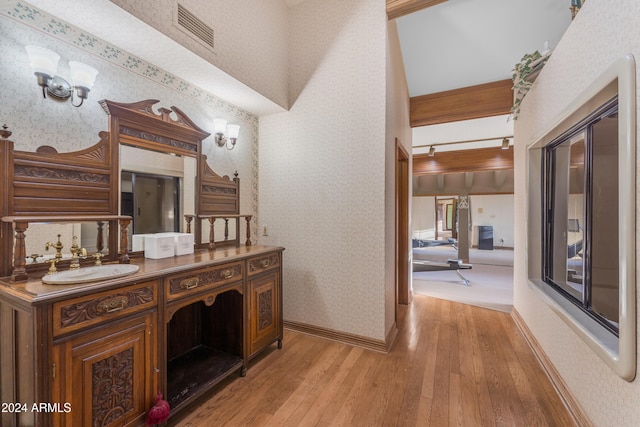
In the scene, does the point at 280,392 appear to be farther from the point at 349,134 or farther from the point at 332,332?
the point at 349,134

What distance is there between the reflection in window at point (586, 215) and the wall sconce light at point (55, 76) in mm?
3106

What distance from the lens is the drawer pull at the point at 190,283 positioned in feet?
5.66

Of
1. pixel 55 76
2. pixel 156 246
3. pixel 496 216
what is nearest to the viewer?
pixel 55 76

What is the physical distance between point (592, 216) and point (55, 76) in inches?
140

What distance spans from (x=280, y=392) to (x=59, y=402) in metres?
1.30

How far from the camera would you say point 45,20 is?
1614 mm

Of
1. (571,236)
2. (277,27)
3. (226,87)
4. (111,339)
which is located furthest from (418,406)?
(277,27)

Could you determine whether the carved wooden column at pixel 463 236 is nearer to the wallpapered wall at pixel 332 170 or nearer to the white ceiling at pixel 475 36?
the white ceiling at pixel 475 36

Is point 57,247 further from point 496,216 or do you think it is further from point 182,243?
point 496,216

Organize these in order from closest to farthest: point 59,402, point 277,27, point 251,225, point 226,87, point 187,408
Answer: point 59,402 < point 187,408 < point 226,87 < point 277,27 < point 251,225

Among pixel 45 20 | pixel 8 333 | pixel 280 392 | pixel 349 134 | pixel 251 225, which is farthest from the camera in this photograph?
pixel 251 225

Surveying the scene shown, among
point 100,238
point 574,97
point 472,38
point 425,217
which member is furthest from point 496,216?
point 100,238

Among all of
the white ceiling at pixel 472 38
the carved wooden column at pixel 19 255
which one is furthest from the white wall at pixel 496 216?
the carved wooden column at pixel 19 255

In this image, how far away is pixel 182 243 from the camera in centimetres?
216
